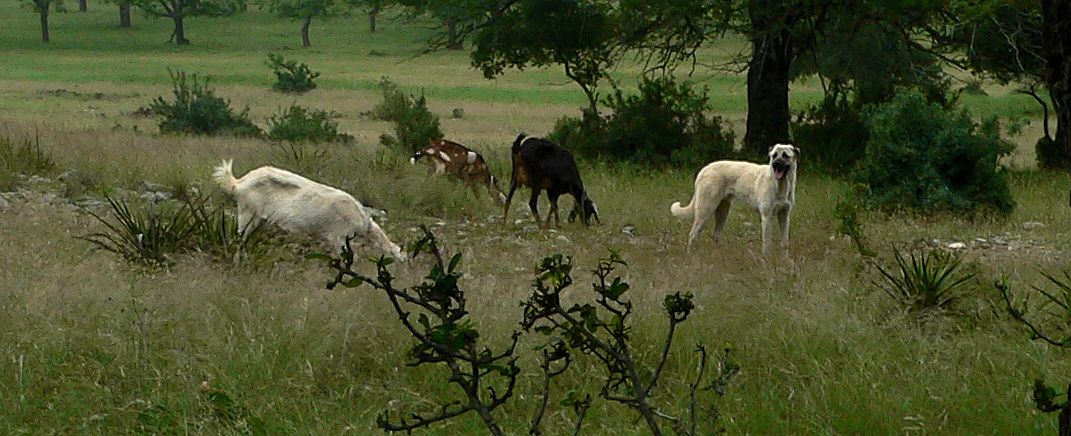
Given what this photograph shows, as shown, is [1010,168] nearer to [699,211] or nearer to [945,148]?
[945,148]

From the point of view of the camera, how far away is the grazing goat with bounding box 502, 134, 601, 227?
1362 centimetres

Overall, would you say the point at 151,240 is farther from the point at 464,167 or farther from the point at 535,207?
the point at 464,167

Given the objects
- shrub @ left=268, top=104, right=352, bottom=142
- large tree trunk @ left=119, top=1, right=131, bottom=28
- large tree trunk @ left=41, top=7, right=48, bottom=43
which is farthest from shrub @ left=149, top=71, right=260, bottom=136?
large tree trunk @ left=119, top=1, right=131, bottom=28

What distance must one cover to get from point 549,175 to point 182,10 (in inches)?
2812

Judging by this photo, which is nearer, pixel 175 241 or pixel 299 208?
pixel 175 241

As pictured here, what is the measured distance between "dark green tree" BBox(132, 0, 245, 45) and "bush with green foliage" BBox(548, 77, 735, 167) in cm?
6146

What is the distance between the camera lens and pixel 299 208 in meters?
10.1

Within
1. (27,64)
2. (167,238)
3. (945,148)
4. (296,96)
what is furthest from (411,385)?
(27,64)

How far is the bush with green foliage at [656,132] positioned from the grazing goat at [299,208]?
9.74 metres

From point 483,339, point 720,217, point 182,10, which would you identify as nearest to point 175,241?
point 483,339

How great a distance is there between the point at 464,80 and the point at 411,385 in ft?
164

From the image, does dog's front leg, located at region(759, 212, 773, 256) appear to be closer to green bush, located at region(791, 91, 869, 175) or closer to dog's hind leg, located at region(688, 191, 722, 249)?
dog's hind leg, located at region(688, 191, 722, 249)

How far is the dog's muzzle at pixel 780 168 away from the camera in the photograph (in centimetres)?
1102

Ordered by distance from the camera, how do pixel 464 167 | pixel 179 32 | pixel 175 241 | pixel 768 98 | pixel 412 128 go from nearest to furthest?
1. pixel 175 241
2. pixel 464 167
3. pixel 768 98
4. pixel 412 128
5. pixel 179 32
